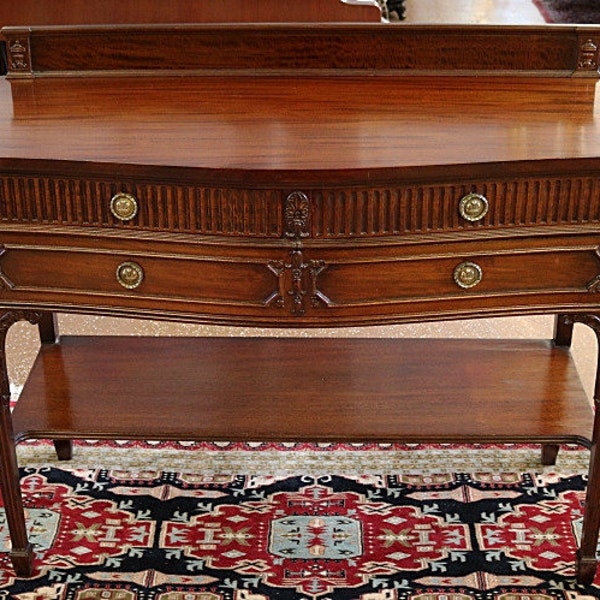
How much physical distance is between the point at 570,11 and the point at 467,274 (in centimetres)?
501

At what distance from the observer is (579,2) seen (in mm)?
6637

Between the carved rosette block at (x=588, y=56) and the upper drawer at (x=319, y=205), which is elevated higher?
the carved rosette block at (x=588, y=56)

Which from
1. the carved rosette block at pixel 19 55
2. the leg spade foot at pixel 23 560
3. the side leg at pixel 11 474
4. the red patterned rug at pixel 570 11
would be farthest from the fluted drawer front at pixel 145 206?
the red patterned rug at pixel 570 11

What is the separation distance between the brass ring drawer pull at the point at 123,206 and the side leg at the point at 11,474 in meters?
0.35

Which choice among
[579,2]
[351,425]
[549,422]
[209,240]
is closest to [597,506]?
[549,422]

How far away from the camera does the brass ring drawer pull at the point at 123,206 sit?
192cm

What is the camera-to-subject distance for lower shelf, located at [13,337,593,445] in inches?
92.8

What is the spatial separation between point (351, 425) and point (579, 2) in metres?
5.05

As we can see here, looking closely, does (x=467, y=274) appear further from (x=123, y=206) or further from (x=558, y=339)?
(x=558, y=339)

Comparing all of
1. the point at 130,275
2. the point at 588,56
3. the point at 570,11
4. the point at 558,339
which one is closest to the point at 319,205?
the point at 130,275

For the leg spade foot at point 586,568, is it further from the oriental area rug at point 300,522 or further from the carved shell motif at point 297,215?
the carved shell motif at point 297,215

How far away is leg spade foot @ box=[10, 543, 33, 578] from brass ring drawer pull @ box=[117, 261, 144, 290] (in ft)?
2.36

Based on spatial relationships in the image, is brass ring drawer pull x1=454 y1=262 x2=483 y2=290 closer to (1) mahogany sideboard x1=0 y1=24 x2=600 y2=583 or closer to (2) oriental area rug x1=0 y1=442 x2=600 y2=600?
(1) mahogany sideboard x1=0 y1=24 x2=600 y2=583

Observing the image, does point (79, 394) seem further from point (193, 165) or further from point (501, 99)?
point (501, 99)
